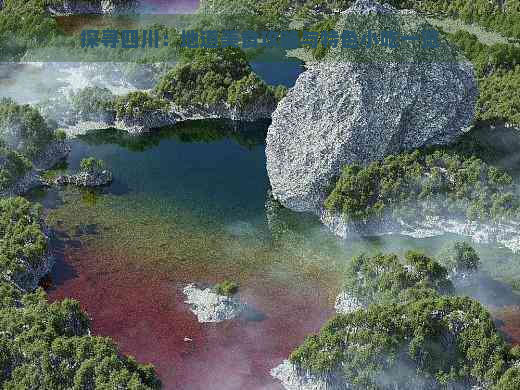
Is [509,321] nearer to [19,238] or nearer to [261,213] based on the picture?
[261,213]

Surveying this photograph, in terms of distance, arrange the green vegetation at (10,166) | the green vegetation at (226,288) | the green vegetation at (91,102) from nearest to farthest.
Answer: the green vegetation at (226,288) < the green vegetation at (10,166) < the green vegetation at (91,102)

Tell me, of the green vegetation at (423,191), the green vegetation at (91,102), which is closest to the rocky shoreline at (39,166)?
the green vegetation at (91,102)

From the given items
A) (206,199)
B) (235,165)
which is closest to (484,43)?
(235,165)

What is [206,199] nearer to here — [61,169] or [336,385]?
[61,169]

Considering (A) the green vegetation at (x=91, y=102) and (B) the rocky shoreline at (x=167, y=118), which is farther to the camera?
(A) the green vegetation at (x=91, y=102)


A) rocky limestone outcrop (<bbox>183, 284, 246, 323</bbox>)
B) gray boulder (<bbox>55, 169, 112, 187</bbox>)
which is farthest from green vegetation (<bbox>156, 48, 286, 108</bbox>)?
rocky limestone outcrop (<bbox>183, 284, 246, 323</bbox>)

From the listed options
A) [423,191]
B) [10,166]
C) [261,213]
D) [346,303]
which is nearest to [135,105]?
[10,166]

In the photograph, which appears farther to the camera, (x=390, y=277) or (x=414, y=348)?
(x=390, y=277)

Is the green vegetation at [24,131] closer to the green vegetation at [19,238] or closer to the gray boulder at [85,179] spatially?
the gray boulder at [85,179]
